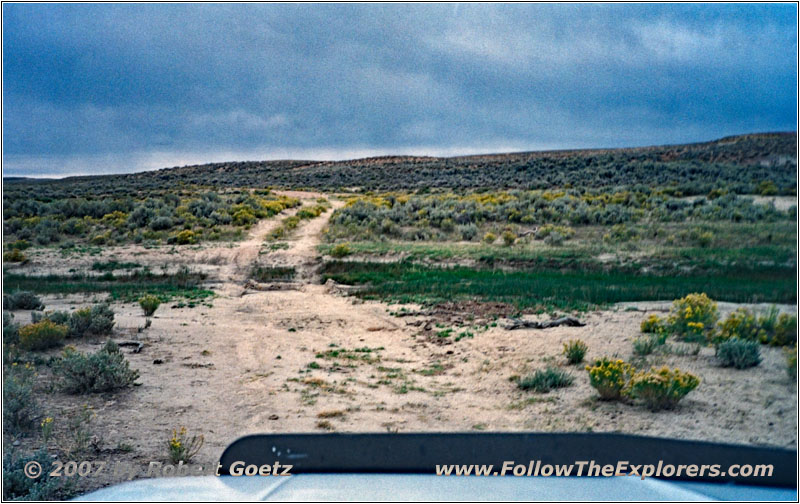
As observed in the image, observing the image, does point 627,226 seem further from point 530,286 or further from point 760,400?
point 760,400

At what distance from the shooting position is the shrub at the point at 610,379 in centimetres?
405

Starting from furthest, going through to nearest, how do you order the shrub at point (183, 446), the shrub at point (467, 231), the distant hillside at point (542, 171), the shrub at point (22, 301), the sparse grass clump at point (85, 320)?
the shrub at point (467, 231) → the shrub at point (22, 301) → the sparse grass clump at point (85, 320) → the distant hillside at point (542, 171) → the shrub at point (183, 446)

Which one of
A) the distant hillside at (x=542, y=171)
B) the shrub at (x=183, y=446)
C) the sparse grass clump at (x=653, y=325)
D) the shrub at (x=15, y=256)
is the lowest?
the shrub at (x=183, y=446)

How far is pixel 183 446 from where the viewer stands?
3734mm

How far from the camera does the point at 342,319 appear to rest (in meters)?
5.36

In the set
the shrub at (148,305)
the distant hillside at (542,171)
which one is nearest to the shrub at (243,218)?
the distant hillside at (542,171)

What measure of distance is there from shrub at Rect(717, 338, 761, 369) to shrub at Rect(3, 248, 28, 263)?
6.53 metres

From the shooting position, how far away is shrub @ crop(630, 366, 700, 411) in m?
3.86

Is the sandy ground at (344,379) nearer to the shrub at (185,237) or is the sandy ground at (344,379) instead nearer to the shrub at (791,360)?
the shrub at (791,360)

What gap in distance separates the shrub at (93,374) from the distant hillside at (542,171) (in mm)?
2358

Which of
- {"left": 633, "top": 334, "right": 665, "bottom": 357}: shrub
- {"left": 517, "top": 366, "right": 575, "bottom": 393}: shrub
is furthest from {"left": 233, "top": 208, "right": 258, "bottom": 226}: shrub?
{"left": 633, "top": 334, "right": 665, "bottom": 357}: shrub

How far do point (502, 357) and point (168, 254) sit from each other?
12.6ft

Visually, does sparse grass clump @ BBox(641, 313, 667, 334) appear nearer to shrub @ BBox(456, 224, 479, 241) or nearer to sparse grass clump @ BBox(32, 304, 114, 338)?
shrub @ BBox(456, 224, 479, 241)

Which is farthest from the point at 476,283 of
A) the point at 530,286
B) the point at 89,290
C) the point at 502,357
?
the point at 89,290
